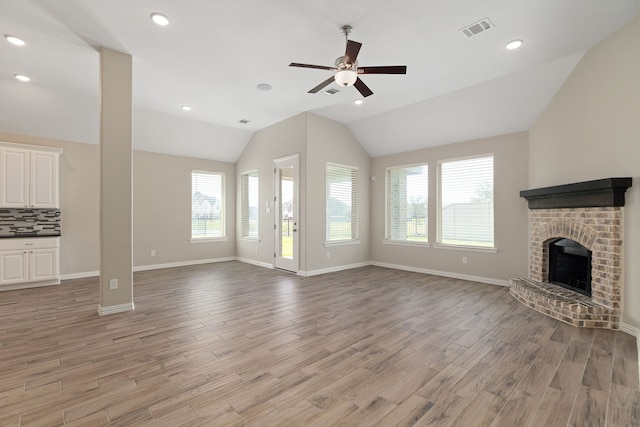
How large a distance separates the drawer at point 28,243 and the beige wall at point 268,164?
374 cm

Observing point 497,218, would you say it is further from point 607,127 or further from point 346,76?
point 346,76

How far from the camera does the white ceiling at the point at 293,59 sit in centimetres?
291

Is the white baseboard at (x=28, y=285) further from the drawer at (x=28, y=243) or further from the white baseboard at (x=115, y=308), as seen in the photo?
the white baseboard at (x=115, y=308)

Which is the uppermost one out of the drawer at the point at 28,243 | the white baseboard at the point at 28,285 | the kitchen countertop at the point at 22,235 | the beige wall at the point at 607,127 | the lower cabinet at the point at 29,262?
the beige wall at the point at 607,127

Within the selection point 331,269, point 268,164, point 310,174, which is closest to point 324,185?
point 310,174

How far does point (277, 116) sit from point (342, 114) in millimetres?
1364

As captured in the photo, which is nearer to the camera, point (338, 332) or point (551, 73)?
point (338, 332)

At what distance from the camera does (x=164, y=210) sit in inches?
271

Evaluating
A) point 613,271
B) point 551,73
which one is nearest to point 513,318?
point 613,271

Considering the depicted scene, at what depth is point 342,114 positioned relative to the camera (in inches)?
239

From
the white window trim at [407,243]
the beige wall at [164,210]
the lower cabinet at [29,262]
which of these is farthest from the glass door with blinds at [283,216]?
the lower cabinet at [29,262]

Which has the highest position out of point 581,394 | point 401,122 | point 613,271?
point 401,122

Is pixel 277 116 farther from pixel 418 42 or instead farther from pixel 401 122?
pixel 418 42

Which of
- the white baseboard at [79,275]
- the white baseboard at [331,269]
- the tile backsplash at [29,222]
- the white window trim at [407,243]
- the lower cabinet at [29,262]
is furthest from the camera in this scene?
the white window trim at [407,243]
